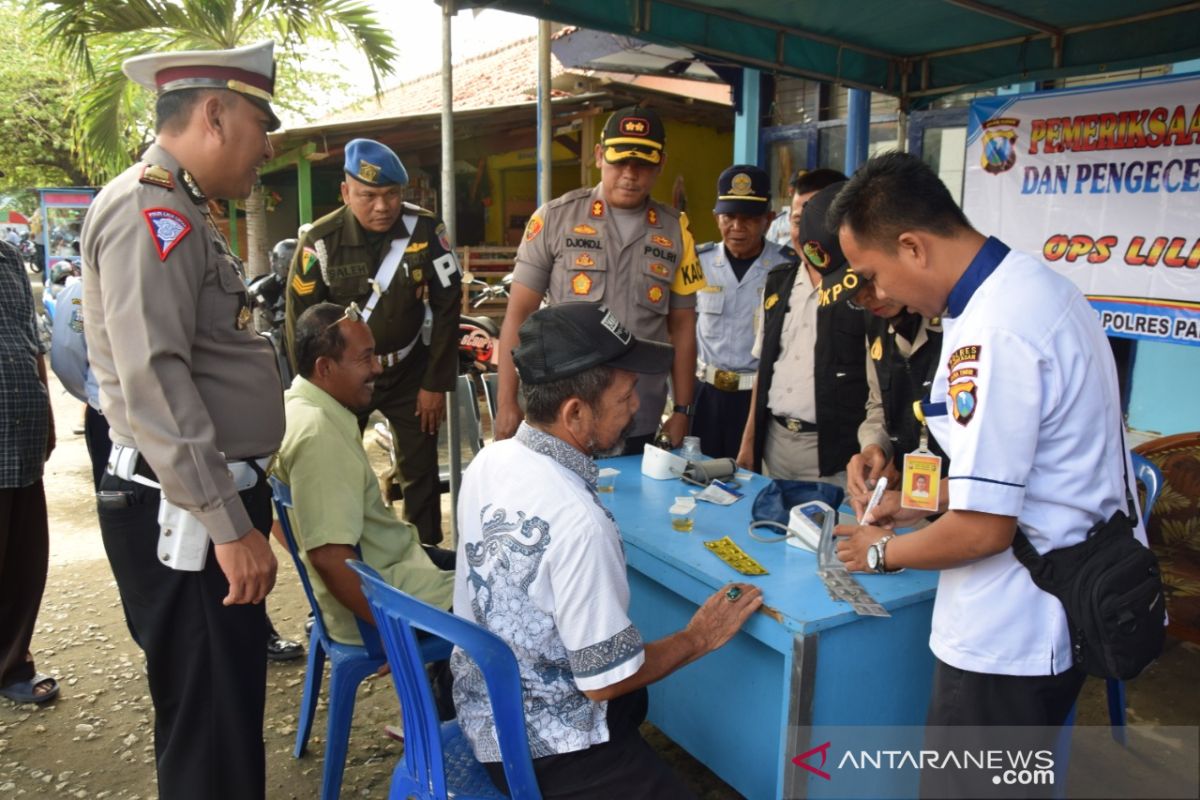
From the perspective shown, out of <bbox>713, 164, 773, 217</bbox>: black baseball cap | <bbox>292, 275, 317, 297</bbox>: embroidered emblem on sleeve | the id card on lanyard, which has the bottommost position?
the id card on lanyard

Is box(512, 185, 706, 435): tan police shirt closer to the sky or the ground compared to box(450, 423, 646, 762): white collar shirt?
closer to the sky

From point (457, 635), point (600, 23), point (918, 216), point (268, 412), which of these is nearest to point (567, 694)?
point (457, 635)

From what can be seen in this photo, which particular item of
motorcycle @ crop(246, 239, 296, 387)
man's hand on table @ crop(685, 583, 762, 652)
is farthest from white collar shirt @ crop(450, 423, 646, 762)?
motorcycle @ crop(246, 239, 296, 387)

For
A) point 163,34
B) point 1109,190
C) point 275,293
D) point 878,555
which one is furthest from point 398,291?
point 163,34

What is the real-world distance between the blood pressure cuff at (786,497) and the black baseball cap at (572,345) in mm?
792

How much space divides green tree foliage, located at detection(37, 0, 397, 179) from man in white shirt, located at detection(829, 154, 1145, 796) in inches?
313

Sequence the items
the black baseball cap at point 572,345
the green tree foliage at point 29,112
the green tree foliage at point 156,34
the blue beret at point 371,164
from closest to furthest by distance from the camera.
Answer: the black baseball cap at point 572,345
the blue beret at point 371,164
the green tree foliage at point 156,34
the green tree foliage at point 29,112

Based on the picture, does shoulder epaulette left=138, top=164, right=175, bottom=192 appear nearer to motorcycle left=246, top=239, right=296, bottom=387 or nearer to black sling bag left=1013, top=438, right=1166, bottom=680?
black sling bag left=1013, top=438, right=1166, bottom=680

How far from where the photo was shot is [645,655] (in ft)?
5.35

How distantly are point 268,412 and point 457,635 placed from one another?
2.62 ft

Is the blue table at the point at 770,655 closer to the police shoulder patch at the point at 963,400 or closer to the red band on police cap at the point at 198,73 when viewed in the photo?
the police shoulder patch at the point at 963,400

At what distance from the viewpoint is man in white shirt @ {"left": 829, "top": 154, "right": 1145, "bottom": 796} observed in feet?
4.73

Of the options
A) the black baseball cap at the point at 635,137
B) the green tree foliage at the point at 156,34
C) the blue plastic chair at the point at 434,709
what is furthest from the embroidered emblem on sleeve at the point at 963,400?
the green tree foliage at the point at 156,34

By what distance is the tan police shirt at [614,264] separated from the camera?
343cm
